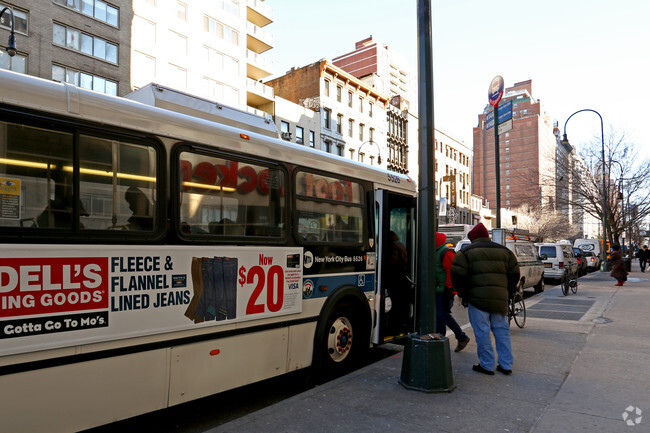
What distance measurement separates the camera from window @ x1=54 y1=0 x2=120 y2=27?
82.4ft

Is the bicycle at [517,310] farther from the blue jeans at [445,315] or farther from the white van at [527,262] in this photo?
the white van at [527,262]

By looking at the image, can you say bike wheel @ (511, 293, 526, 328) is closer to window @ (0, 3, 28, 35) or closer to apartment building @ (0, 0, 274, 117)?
apartment building @ (0, 0, 274, 117)

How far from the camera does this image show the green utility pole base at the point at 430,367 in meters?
5.03

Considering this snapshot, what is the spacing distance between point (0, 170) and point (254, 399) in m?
3.50

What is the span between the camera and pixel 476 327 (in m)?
5.93

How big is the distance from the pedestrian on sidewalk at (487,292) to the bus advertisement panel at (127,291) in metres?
2.41

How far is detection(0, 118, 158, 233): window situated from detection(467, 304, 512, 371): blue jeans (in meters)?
4.08

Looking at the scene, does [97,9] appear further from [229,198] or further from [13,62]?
[229,198]

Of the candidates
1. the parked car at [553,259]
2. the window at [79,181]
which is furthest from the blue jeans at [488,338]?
the parked car at [553,259]

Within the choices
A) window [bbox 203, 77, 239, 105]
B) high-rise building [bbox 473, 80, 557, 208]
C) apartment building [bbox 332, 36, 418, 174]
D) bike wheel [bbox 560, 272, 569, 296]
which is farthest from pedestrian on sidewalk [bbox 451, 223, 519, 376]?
high-rise building [bbox 473, 80, 557, 208]

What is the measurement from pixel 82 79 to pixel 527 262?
23254mm

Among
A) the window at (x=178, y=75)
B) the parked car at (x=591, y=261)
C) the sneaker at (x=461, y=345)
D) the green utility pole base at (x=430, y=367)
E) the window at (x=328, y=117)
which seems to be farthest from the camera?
the window at (x=328, y=117)

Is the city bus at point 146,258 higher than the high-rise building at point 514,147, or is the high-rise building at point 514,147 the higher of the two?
the high-rise building at point 514,147

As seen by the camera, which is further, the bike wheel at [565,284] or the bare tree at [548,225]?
the bare tree at [548,225]
